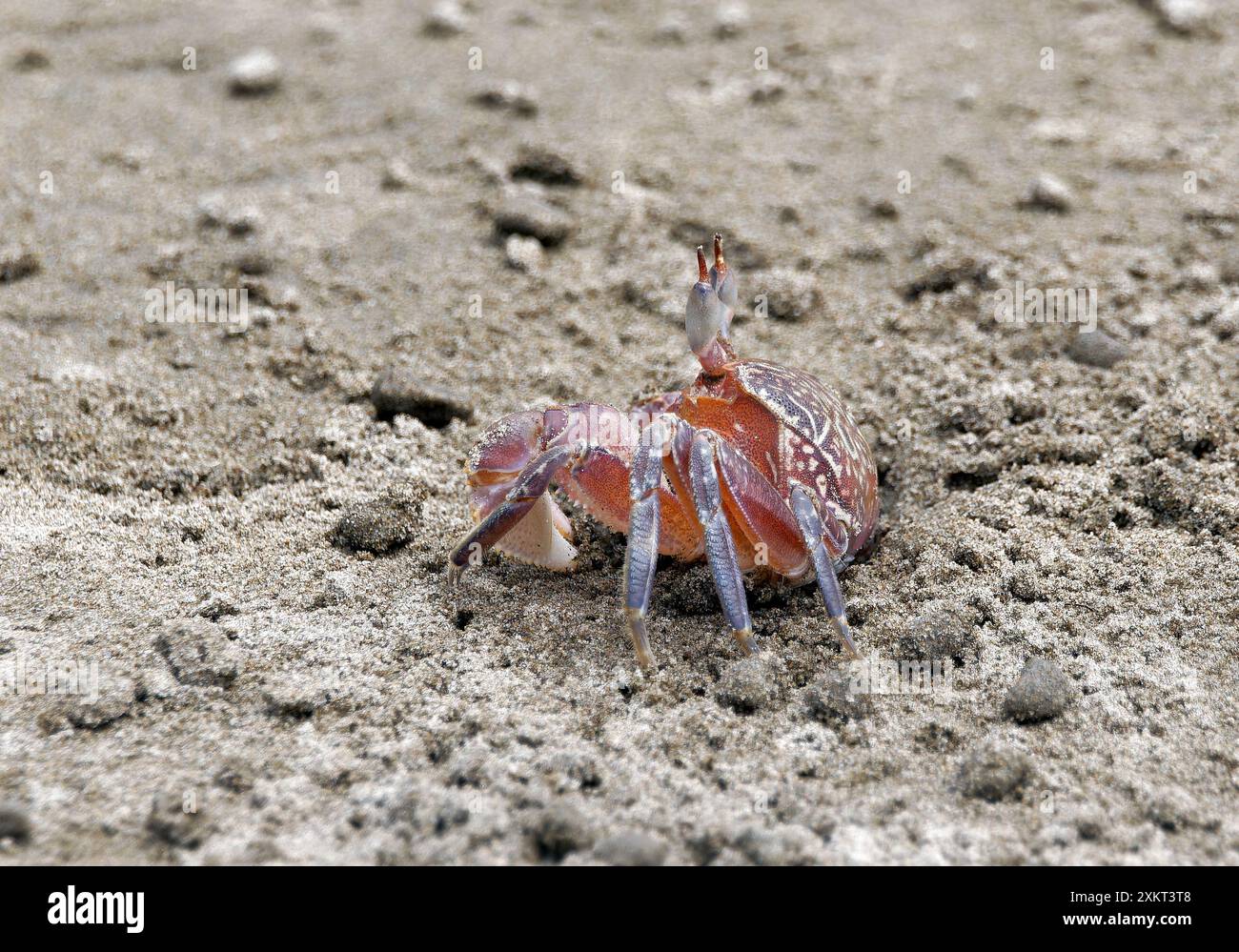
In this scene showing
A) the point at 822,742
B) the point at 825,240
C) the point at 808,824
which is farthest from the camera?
the point at 825,240

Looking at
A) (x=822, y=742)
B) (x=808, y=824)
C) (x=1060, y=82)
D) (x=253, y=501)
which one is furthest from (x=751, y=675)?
(x=1060, y=82)

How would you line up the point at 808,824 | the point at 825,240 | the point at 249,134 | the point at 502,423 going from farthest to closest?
the point at 249,134 < the point at 825,240 < the point at 502,423 < the point at 808,824

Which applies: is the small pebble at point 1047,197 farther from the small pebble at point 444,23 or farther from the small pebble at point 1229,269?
the small pebble at point 444,23

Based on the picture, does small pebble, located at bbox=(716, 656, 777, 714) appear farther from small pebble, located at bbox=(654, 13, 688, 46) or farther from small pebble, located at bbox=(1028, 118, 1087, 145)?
small pebble, located at bbox=(654, 13, 688, 46)

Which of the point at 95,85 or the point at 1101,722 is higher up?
the point at 95,85

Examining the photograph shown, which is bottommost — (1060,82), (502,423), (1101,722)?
(1101,722)
